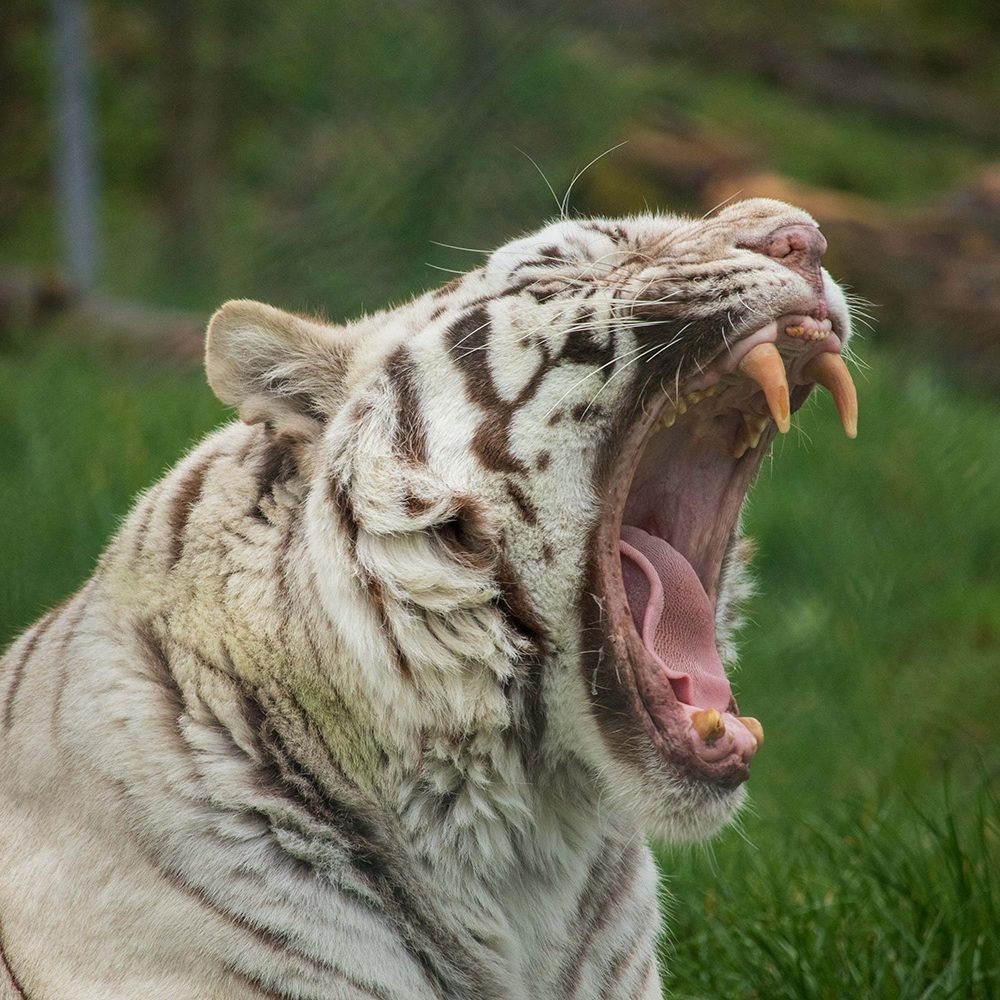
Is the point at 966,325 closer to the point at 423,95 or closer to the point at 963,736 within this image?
the point at 423,95

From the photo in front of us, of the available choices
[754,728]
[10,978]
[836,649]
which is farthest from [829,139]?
[10,978]

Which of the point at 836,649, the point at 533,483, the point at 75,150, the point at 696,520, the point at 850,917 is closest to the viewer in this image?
the point at 533,483

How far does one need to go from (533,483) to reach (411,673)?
0.34 m

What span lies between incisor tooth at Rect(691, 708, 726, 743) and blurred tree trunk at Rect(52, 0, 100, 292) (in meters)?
5.78

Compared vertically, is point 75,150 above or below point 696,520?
below

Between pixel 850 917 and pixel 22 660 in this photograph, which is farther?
pixel 850 917

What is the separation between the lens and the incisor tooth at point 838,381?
2301mm

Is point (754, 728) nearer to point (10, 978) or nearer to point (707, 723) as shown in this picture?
point (707, 723)

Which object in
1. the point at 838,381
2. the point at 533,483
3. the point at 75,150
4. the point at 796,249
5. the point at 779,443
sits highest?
the point at 796,249

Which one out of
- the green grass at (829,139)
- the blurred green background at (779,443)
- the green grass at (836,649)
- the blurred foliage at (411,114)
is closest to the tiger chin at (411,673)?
the green grass at (836,649)

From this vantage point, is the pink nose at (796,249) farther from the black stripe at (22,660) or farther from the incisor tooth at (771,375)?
the black stripe at (22,660)

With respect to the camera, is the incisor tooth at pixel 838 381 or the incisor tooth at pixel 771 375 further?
the incisor tooth at pixel 838 381

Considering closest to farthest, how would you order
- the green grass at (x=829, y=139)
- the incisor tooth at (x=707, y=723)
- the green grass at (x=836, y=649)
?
the incisor tooth at (x=707, y=723), the green grass at (x=836, y=649), the green grass at (x=829, y=139)

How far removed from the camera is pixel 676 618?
7.88 ft
